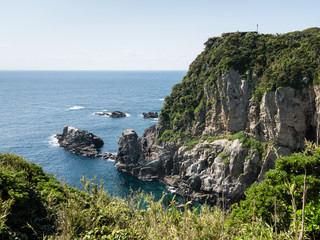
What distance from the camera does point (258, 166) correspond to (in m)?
43.9

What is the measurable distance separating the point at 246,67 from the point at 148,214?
4445cm

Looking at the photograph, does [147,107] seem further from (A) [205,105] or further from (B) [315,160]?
(B) [315,160]

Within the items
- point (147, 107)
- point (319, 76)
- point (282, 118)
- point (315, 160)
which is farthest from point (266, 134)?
point (147, 107)

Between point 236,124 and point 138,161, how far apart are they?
25.1m

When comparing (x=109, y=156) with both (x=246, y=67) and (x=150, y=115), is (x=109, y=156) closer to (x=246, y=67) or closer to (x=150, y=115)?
(x=150, y=115)

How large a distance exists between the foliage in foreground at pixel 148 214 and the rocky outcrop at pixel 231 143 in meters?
20.3

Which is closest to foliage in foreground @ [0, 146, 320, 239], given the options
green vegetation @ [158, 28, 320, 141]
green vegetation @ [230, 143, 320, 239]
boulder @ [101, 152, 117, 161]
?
green vegetation @ [230, 143, 320, 239]

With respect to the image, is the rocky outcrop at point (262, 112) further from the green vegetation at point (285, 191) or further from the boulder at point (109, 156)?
the boulder at point (109, 156)

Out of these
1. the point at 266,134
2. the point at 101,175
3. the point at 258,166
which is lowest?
the point at 101,175

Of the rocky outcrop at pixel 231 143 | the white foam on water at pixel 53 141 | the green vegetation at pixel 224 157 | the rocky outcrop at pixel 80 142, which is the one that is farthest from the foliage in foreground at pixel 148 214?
the white foam on water at pixel 53 141

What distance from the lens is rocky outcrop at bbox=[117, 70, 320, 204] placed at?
41812 mm

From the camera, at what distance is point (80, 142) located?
75500mm

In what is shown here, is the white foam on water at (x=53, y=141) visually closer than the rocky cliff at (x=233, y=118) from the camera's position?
No

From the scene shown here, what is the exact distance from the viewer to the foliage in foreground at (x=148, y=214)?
9.72 metres
